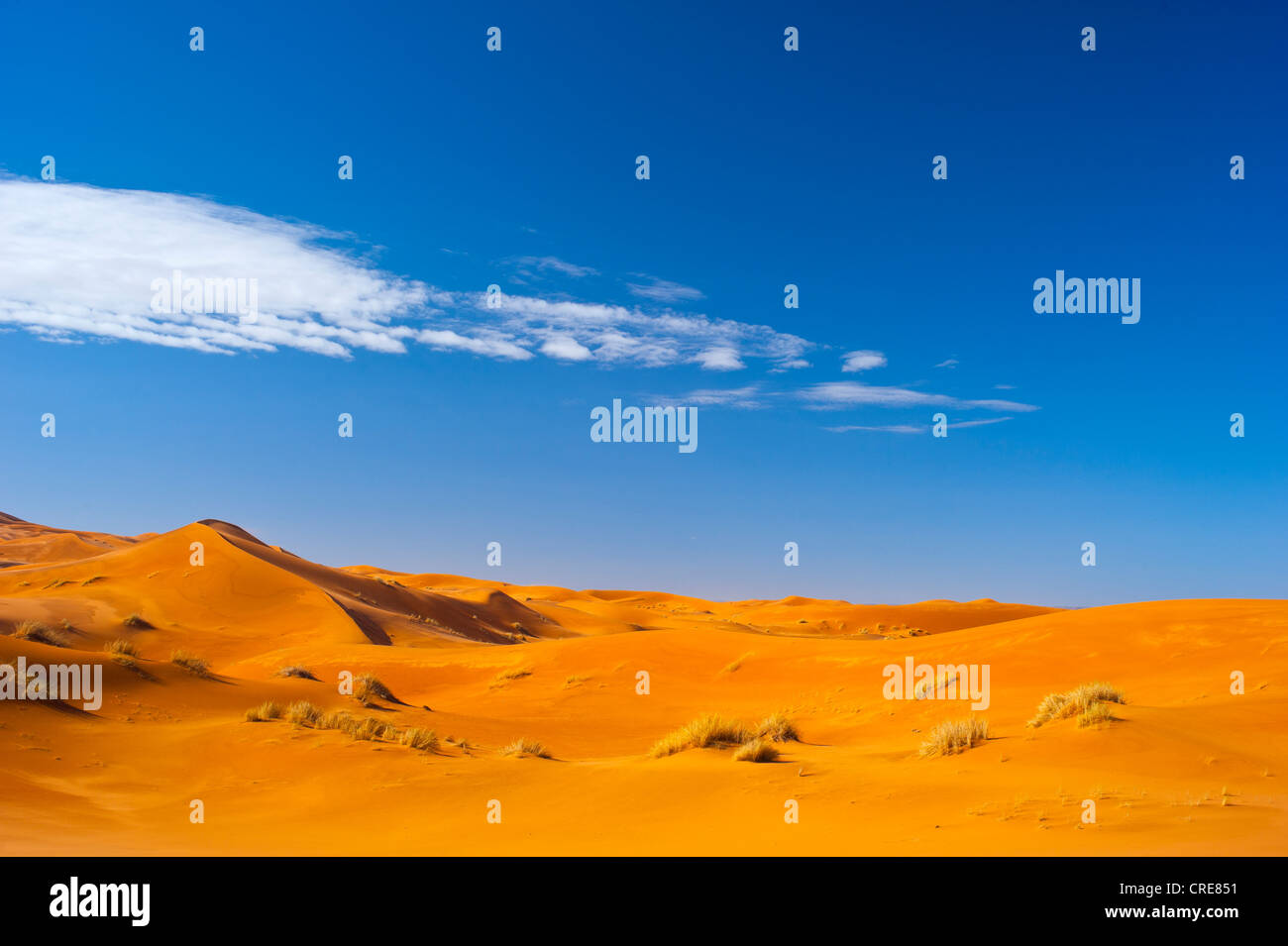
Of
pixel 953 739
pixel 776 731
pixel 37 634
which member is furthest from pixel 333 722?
pixel 37 634

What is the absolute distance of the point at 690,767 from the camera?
1159 centimetres

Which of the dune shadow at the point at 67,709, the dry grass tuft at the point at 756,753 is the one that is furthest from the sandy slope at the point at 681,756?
the dry grass tuft at the point at 756,753

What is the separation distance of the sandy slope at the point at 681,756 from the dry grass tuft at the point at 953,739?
35 centimetres

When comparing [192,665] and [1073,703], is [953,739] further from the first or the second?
[192,665]

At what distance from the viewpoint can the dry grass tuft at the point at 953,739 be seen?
12.0 metres

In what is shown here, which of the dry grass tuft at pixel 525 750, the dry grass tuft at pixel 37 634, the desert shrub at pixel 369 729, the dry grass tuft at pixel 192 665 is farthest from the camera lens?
the dry grass tuft at pixel 37 634

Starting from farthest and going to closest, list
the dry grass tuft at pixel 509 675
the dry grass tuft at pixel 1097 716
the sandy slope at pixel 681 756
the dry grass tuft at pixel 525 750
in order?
the dry grass tuft at pixel 509 675
the dry grass tuft at pixel 525 750
the dry grass tuft at pixel 1097 716
the sandy slope at pixel 681 756

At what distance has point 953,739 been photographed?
476 inches

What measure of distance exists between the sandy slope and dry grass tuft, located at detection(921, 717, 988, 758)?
351 mm

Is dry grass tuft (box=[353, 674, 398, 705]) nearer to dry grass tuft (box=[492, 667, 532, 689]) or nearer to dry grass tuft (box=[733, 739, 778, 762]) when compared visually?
dry grass tuft (box=[492, 667, 532, 689])

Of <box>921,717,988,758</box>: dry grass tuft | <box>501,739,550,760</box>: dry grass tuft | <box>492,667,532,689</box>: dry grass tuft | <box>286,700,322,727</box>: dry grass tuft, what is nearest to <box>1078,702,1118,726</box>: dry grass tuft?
<box>921,717,988,758</box>: dry grass tuft

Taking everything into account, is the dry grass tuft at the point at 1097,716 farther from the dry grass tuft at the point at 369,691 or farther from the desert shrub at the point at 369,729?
the dry grass tuft at the point at 369,691

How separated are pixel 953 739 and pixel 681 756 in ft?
14.3

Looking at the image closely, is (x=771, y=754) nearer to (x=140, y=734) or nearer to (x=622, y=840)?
(x=622, y=840)
